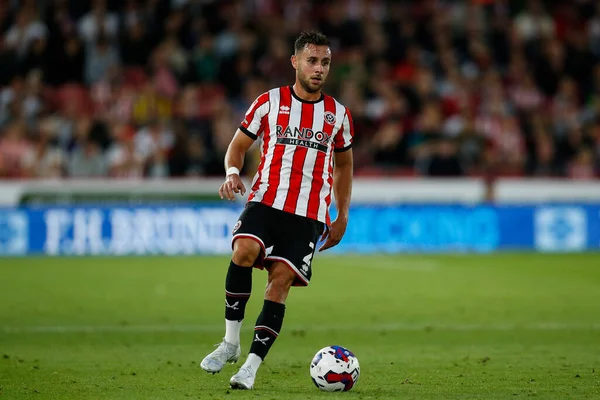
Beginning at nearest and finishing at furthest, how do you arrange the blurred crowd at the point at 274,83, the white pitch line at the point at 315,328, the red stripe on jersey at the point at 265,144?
the red stripe on jersey at the point at 265,144, the white pitch line at the point at 315,328, the blurred crowd at the point at 274,83

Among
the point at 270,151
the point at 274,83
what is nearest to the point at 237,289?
the point at 270,151

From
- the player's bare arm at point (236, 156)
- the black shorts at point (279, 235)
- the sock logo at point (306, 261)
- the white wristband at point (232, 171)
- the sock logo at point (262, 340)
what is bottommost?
the sock logo at point (262, 340)

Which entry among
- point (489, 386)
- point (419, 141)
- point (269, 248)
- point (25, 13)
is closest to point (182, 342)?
point (269, 248)

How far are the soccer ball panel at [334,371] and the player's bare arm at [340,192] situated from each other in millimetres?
875

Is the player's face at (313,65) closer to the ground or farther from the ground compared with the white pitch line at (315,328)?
farther from the ground

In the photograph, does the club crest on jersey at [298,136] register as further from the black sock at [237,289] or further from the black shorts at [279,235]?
the black sock at [237,289]

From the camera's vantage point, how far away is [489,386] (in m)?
6.33

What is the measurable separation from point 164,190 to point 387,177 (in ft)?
12.6

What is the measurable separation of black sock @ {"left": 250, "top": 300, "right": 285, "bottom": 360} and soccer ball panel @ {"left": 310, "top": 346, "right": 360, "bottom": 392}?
0.31m

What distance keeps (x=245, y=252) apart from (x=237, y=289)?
269mm

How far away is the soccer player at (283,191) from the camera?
6398mm

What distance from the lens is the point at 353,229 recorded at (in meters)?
18.3

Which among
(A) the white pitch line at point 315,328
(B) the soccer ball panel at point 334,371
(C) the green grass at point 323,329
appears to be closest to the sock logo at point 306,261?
(B) the soccer ball panel at point 334,371

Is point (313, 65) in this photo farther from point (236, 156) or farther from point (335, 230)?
point (335, 230)
